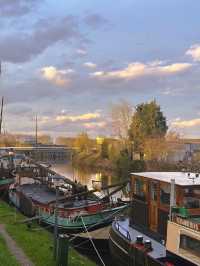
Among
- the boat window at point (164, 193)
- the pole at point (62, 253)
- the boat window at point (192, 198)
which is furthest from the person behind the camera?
the boat window at point (164, 193)

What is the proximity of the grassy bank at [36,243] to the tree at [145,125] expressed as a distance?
50.5m

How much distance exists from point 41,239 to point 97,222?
3.85m

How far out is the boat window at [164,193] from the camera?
15.6 meters

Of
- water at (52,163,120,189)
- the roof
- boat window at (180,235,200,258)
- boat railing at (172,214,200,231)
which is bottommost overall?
water at (52,163,120,189)

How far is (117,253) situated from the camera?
17.7 meters

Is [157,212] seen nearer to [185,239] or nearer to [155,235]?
[155,235]

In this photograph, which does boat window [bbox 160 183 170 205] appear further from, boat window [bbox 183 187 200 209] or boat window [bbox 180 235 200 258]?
boat window [bbox 180 235 200 258]

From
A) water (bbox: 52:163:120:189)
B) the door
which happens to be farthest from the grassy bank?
water (bbox: 52:163:120:189)

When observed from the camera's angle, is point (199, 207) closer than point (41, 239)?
Yes

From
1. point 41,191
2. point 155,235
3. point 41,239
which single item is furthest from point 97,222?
point 41,191

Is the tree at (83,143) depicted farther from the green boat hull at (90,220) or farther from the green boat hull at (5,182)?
the green boat hull at (90,220)

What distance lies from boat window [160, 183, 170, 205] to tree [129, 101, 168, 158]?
57.3 metres

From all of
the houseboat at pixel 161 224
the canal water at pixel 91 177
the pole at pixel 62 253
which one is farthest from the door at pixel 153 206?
the canal water at pixel 91 177

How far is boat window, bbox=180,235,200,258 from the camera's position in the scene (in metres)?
13.2
